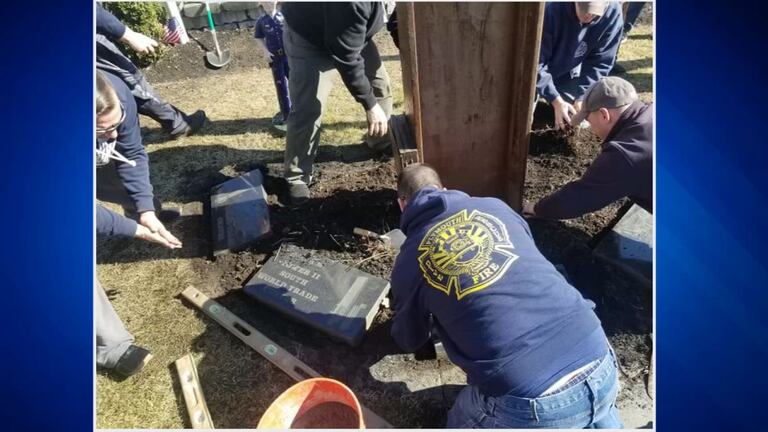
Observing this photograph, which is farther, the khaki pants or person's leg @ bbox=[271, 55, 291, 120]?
person's leg @ bbox=[271, 55, 291, 120]

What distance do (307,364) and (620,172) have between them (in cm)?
235

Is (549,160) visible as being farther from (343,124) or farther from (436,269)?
(436,269)

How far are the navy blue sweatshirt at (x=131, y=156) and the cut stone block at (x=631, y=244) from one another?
135 inches

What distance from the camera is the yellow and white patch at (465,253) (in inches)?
76.7

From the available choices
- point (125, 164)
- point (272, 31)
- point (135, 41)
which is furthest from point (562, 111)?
point (135, 41)

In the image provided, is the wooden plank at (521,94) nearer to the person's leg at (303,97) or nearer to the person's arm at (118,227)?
the person's leg at (303,97)

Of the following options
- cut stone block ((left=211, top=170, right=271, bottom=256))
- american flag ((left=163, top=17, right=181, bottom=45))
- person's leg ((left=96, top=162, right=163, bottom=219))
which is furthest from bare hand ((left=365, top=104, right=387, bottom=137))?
american flag ((left=163, top=17, right=181, bottom=45))

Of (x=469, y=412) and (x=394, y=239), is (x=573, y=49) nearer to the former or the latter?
(x=394, y=239)

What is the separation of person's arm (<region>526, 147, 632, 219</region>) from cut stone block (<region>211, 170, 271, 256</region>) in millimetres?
2271

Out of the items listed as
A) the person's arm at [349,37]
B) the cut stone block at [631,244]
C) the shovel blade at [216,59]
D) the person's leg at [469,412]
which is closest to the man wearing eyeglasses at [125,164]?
the person's arm at [349,37]

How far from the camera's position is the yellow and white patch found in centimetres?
195

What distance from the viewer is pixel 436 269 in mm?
2023

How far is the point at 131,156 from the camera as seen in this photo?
326cm

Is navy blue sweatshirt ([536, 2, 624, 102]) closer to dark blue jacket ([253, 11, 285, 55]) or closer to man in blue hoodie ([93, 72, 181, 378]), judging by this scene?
dark blue jacket ([253, 11, 285, 55])
